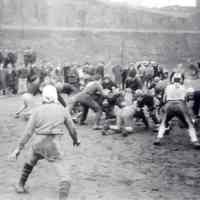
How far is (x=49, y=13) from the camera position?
45.1 meters

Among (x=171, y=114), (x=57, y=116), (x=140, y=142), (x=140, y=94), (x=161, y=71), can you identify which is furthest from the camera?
(x=161, y=71)

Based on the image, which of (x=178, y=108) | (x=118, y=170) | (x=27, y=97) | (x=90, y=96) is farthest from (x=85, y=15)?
(x=118, y=170)

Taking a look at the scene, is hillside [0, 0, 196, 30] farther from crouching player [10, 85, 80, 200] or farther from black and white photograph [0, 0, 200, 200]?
crouching player [10, 85, 80, 200]

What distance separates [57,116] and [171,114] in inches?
173

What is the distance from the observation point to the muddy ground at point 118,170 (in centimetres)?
721

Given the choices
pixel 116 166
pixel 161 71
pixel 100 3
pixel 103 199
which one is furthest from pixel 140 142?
pixel 100 3

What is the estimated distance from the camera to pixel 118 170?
8594 millimetres

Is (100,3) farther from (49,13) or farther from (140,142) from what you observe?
(140,142)

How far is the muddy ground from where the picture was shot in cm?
721

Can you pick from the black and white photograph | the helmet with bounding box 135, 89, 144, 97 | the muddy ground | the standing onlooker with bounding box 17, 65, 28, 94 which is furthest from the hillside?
the muddy ground

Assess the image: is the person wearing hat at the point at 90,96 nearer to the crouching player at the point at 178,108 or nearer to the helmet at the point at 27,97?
the helmet at the point at 27,97

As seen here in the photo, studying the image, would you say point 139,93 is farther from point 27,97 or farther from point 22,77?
point 22,77

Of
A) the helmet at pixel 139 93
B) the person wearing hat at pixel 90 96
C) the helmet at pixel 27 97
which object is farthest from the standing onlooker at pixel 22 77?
the helmet at pixel 139 93

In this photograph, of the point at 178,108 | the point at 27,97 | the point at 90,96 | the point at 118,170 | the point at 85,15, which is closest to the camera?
the point at 118,170
